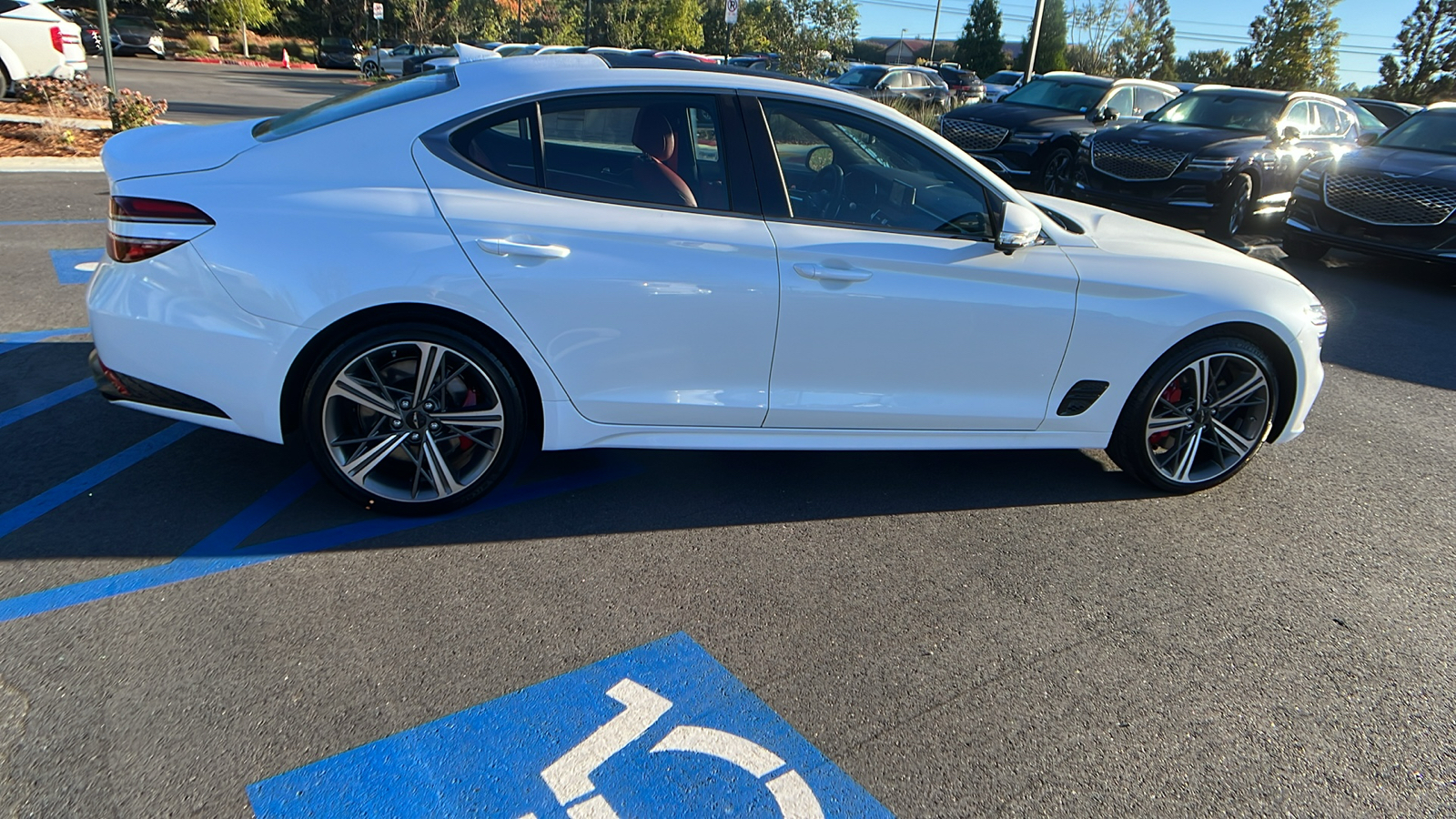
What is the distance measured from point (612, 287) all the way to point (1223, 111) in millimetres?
11425

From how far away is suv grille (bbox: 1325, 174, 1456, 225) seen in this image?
9.36 m

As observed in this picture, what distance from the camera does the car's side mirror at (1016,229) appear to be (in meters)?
3.89

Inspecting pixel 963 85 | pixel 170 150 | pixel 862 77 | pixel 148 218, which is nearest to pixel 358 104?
pixel 170 150

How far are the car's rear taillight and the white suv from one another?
13.2 metres

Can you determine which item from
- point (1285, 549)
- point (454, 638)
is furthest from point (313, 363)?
point (1285, 549)

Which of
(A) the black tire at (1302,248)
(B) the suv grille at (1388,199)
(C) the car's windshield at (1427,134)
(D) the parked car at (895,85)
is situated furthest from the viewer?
(D) the parked car at (895,85)

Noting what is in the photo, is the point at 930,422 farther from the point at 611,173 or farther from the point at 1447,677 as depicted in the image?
the point at 1447,677

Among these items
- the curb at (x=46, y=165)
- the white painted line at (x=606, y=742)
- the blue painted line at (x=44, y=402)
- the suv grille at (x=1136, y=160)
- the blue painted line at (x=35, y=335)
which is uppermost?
the suv grille at (x=1136, y=160)

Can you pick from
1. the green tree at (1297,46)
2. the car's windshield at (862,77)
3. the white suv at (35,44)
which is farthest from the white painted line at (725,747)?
the green tree at (1297,46)

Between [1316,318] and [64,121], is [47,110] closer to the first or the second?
[64,121]

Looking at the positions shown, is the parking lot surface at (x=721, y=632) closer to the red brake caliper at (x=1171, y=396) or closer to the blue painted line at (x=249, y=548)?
the blue painted line at (x=249, y=548)

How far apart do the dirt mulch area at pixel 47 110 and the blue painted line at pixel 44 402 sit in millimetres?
10400

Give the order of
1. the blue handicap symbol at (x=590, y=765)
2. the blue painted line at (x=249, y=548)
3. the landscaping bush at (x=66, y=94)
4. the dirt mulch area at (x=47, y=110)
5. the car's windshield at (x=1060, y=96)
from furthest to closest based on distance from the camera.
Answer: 1. the car's windshield at (x=1060, y=96)
2. the landscaping bush at (x=66, y=94)
3. the dirt mulch area at (x=47, y=110)
4. the blue painted line at (x=249, y=548)
5. the blue handicap symbol at (x=590, y=765)

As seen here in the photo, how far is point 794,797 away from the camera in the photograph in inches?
100
